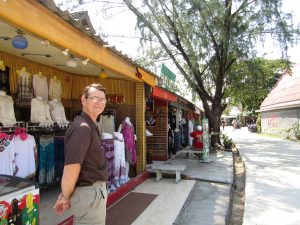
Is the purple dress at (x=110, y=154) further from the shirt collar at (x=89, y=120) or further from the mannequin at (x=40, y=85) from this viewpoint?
the shirt collar at (x=89, y=120)

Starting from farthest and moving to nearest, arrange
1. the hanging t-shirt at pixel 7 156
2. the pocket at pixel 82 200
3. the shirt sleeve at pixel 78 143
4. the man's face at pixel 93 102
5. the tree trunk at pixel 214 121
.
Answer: the tree trunk at pixel 214 121 < the hanging t-shirt at pixel 7 156 < the man's face at pixel 93 102 < the pocket at pixel 82 200 < the shirt sleeve at pixel 78 143

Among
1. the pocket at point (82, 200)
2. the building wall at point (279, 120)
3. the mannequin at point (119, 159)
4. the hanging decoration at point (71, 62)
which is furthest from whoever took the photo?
the building wall at point (279, 120)

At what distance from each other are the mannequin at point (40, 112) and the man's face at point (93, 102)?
314 centimetres

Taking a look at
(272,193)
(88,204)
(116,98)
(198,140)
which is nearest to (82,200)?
(88,204)

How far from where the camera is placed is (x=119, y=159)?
6.62 metres

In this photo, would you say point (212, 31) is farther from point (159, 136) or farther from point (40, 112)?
point (40, 112)

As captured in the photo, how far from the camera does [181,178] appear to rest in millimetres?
8547

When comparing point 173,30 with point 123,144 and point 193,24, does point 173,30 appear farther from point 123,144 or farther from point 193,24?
point 123,144

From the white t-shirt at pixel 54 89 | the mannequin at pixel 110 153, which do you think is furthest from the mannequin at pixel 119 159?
the white t-shirt at pixel 54 89

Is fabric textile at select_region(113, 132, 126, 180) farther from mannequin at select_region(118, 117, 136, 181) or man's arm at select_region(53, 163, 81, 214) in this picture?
man's arm at select_region(53, 163, 81, 214)

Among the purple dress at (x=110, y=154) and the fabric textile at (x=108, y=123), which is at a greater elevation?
the fabric textile at (x=108, y=123)

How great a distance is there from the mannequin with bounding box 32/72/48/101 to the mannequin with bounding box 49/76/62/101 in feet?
0.55

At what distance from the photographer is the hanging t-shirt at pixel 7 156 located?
4516mm

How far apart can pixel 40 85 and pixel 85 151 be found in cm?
416
